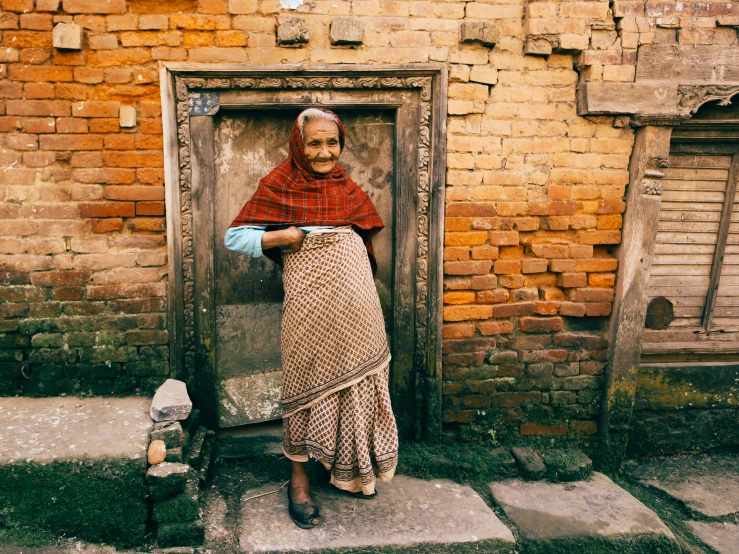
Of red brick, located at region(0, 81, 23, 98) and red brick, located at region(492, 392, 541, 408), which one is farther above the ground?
red brick, located at region(0, 81, 23, 98)

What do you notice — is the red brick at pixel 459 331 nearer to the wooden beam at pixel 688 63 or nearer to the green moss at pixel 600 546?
the green moss at pixel 600 546

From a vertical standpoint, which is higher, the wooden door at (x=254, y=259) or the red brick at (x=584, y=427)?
the wooden door at (x=254, y=259)

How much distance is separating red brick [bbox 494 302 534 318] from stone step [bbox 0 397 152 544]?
6.96 ft

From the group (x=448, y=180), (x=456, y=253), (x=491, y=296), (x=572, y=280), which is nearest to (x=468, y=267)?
(x=456, y=253)

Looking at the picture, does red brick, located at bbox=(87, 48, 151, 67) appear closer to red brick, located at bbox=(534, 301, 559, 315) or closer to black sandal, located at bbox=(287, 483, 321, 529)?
black sandal, located at bbox=(287, 483, 321, 529)

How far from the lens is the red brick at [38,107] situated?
2969 mm

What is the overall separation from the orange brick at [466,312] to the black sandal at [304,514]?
135 cm

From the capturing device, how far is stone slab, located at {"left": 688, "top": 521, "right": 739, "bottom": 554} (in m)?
3.02

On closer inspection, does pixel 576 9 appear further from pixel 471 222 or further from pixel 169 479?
pixel 169 479

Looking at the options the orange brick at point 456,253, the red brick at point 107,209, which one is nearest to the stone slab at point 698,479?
the orange brick at point 456,253

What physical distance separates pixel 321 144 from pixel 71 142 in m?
1.44

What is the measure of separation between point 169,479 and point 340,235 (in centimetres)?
138

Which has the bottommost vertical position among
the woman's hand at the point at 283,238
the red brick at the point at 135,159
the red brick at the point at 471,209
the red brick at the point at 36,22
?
the woman's hand at the point at 283,238

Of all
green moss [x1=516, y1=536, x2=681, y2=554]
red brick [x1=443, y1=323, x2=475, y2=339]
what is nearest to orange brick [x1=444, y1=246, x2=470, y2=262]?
red brick [x1=443, y1=323, x2=475, y2=339]
